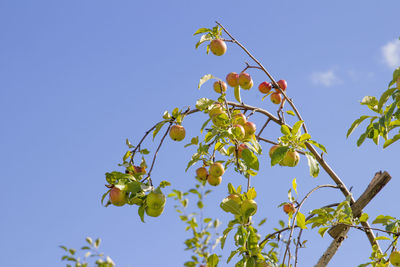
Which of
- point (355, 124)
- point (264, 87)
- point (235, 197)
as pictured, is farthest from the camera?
point (264, 87)

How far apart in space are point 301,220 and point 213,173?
0.46 meters

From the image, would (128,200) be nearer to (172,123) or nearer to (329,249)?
(172,123)

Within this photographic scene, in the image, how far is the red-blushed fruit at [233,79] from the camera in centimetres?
249

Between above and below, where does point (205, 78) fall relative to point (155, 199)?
above

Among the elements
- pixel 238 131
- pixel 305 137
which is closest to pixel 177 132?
pixel 238 131

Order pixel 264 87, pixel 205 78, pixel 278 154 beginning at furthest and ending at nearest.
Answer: pixel 264 87
pixel 205 78
pixel 278 154

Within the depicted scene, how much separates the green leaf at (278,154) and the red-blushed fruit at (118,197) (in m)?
0.63

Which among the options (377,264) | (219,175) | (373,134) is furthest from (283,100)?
(377,264)

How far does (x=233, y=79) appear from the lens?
250 cm

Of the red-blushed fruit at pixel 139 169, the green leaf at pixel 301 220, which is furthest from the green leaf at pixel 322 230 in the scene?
the red-blushed fruit at pixel 139 169

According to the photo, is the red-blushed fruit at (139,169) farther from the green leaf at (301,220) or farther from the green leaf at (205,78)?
the green leaf at (301,220)

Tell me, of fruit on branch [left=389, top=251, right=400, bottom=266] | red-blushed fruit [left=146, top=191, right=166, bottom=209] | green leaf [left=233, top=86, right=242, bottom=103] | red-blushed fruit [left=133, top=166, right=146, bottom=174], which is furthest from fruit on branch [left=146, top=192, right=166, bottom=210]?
fruit on branch [left=389, top=251, right=400, bottom=266]

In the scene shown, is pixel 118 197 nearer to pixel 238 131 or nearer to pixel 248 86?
pixel 238 131

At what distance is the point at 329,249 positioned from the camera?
2357 mm
